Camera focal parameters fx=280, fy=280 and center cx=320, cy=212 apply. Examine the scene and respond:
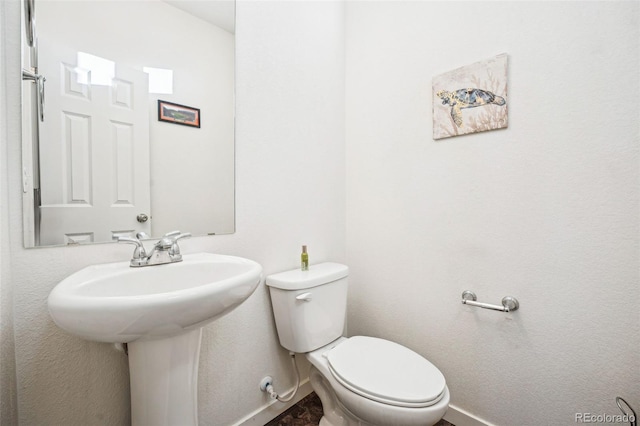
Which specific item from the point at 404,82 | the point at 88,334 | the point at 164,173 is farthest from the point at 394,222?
the point at 88,334

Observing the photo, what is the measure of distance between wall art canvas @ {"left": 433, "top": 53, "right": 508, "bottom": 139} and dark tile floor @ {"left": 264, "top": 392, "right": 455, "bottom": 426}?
137cm

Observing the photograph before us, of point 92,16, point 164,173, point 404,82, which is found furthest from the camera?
point 404,82

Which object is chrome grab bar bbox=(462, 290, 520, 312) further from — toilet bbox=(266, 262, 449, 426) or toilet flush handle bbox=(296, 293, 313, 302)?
toilet flush handle bbox=(296, 293, 313, 302)

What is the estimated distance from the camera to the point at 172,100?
108 centimetres

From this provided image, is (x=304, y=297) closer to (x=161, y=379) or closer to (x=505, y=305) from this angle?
(x=161, y=379)

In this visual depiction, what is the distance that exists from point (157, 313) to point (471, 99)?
1392 mm

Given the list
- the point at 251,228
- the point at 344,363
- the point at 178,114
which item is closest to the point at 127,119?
the point at 178,114

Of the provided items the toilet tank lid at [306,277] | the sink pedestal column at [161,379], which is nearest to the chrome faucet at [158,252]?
the sink pedestal column at [161,379]

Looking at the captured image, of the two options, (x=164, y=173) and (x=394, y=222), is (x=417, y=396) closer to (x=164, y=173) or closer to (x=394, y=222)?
(x=394, y=222)

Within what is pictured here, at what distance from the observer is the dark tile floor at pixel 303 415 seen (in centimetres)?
132

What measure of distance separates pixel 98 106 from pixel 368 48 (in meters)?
1.36

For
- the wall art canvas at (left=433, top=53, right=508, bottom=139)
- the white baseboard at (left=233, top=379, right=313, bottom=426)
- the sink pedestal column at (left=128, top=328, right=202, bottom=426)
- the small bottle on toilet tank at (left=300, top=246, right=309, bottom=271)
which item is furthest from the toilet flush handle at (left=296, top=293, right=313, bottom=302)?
the wall art canvas at (left=433, top=53, right=508, bottom=139)

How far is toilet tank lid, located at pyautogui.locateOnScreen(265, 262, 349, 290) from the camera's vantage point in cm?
121

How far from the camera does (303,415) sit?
138 centimetres
